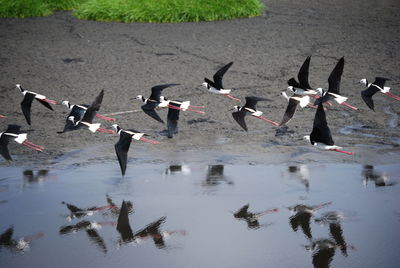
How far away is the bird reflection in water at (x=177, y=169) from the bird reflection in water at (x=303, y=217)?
4.14 ft

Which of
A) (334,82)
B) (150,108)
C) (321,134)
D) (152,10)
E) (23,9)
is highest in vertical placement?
(334,82)

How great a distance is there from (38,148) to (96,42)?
4.49m

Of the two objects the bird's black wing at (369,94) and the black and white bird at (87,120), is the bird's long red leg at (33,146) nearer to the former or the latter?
the black and white bird at (87,120)

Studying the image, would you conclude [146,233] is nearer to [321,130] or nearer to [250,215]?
[250,215]

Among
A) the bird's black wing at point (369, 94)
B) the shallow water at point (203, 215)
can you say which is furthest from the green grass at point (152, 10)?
the shallow water at point (203, 215)

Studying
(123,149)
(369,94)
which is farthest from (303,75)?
(123,149)

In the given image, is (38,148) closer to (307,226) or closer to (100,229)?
(100,229)

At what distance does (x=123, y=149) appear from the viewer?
5562 mm

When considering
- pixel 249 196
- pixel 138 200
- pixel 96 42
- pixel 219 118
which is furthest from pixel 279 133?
pixel 96 42

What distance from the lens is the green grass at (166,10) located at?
1193 centimetres

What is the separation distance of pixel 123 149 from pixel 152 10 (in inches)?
271

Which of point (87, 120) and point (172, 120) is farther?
point (172, 120)

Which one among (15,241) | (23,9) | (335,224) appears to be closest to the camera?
(15,241)

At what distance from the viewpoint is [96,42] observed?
10820mm
